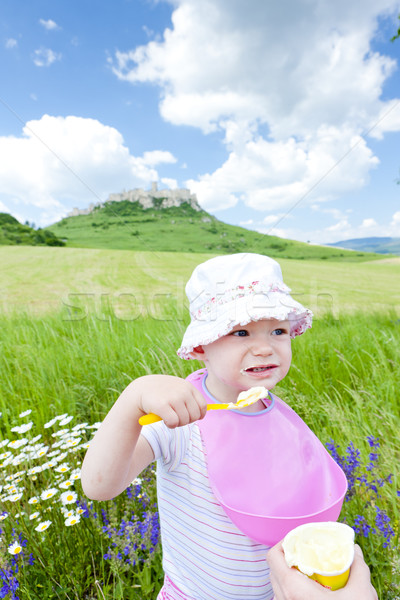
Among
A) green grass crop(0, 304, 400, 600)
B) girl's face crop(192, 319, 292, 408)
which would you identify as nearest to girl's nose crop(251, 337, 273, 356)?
girl's face crop(192, 319, 292, 408)

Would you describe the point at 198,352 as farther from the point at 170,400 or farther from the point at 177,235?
the point at 177,235

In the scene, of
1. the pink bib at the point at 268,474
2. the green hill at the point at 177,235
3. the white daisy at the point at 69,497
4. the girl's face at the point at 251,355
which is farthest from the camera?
the green hill at the point at 177,235

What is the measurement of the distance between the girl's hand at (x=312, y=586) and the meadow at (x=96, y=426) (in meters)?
0.58

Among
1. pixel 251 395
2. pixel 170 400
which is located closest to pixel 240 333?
pixel 251 395

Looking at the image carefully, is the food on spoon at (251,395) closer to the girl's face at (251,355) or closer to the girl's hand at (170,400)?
the girl's face at (251,355)

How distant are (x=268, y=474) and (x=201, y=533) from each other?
0.29m

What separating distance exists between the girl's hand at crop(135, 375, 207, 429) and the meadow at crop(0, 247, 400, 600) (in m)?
0.87

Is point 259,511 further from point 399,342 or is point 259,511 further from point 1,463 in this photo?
point 399,342

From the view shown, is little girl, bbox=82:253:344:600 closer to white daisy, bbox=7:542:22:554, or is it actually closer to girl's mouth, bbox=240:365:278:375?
girl's mouth, bbox=240:365:278:375

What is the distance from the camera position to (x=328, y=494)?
1.12 metres

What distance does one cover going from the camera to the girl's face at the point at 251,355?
1.14 meters

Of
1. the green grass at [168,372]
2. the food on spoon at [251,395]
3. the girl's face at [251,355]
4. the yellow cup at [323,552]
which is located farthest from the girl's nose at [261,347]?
the green grass at [168,372]

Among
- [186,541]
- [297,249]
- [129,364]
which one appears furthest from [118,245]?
[186,541]

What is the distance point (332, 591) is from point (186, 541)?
0.54 m
